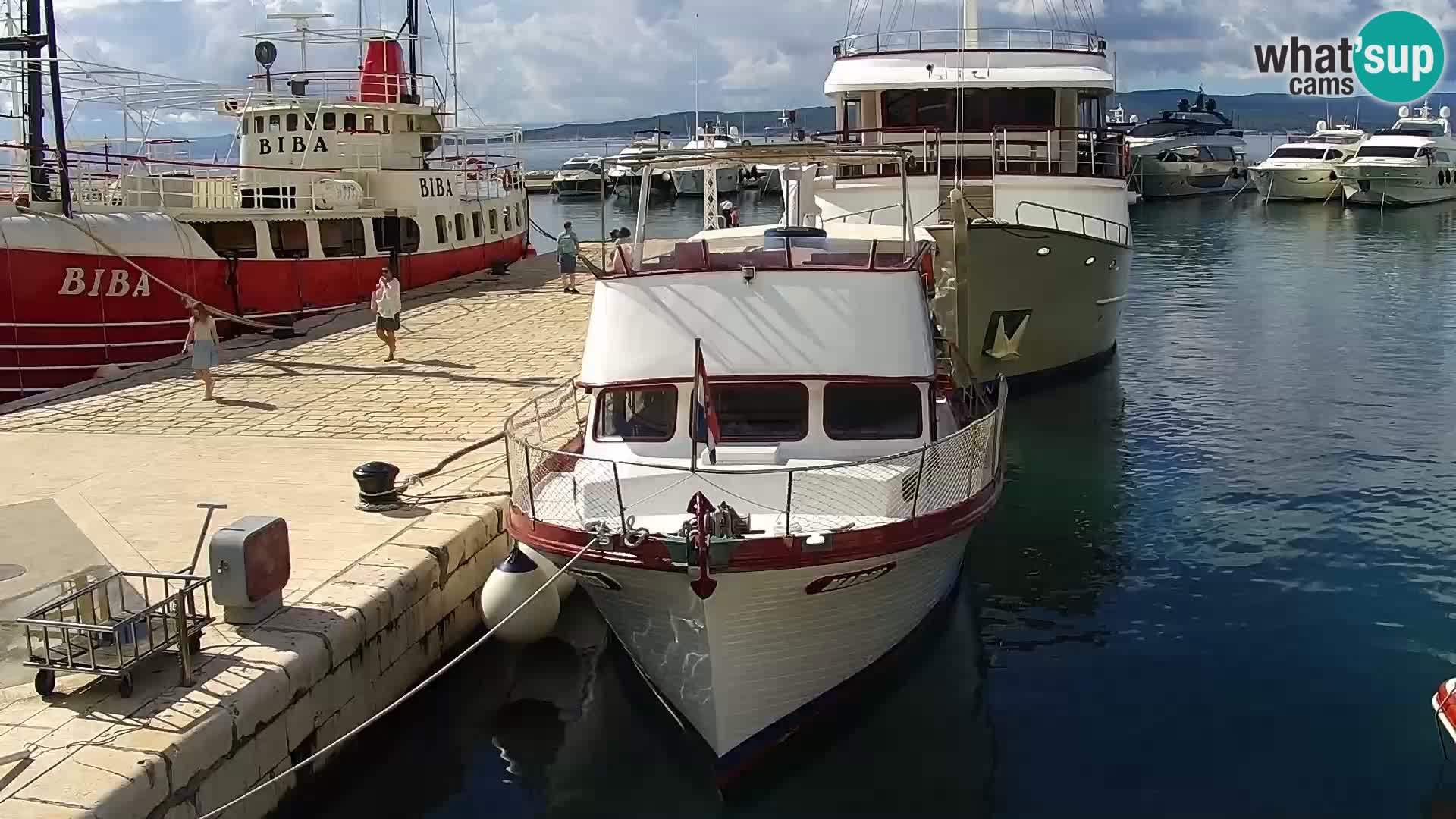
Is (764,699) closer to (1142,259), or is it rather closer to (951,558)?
(951,558)

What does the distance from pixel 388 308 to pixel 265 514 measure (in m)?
7.96

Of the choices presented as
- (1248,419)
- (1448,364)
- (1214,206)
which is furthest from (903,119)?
(1214,206)

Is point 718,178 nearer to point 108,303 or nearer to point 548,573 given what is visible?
point 108,303

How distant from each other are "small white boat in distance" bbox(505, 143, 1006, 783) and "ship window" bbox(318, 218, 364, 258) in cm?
1562

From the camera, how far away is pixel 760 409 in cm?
1058

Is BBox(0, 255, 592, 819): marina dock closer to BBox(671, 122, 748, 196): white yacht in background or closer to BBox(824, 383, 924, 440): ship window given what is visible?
BBox(824, 383, 924, 440): ship window

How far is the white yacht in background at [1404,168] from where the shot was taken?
2367 inches

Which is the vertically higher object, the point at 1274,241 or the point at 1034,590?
the point at 1274,241

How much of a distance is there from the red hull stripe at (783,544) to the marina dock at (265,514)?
4.72 ft

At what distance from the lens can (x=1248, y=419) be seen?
19.5m

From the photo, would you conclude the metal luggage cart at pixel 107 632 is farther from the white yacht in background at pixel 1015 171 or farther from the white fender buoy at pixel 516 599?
the white yacht in background at pixel 1015 171

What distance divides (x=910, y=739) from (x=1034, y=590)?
3.61 m

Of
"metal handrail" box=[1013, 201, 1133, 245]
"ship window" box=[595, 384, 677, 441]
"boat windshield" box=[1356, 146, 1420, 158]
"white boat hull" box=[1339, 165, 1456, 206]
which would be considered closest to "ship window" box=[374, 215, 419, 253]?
"metal handrail" box=[1013, 201, 1133, 245]

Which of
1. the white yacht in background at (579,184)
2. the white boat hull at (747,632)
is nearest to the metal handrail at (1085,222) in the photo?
the white boat hull at (747,632)
